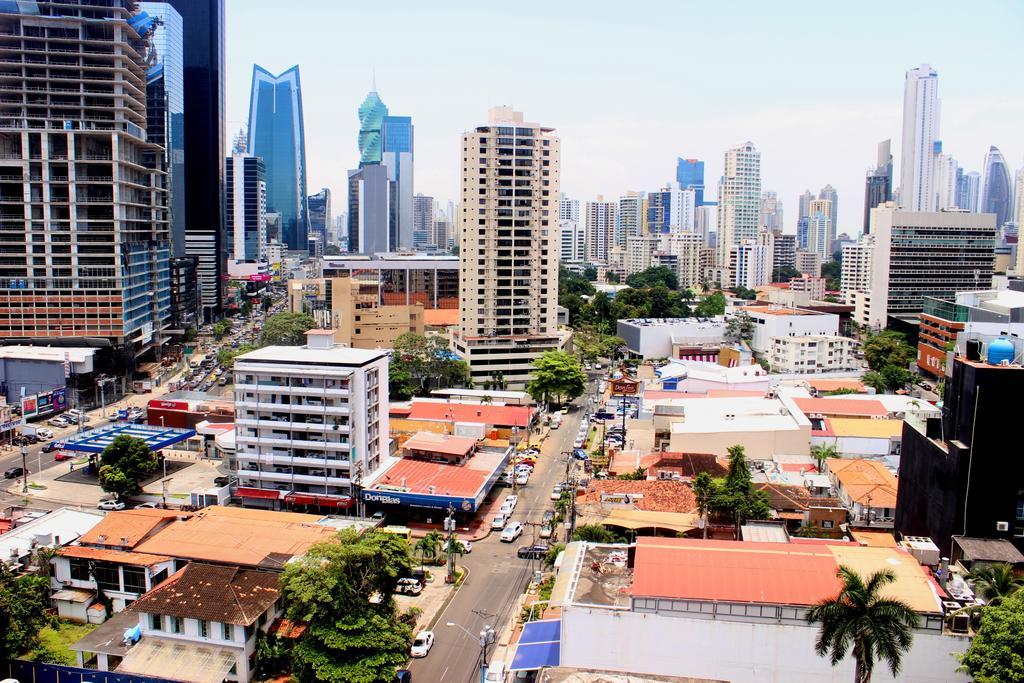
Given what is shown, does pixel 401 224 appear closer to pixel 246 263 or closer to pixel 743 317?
pixel 246 263

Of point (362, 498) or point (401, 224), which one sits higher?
point (401, 224)

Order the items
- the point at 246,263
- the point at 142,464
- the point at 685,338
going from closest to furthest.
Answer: the point at 142,464 < the point at 685,338 < the point at 246,263

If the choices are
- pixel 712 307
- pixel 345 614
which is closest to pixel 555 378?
pixel 345 614

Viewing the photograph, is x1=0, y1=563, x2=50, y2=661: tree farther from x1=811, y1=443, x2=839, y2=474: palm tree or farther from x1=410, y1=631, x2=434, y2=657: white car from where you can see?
x1=811, y1=443, x2=839, y2=474: palm tree

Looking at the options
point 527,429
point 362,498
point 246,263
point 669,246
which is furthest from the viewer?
point 669,246

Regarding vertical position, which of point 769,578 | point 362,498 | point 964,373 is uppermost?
point 964,373

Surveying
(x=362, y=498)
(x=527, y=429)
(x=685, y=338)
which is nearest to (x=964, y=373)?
(x=362, y=498)

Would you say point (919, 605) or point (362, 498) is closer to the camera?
point (919, 605)
